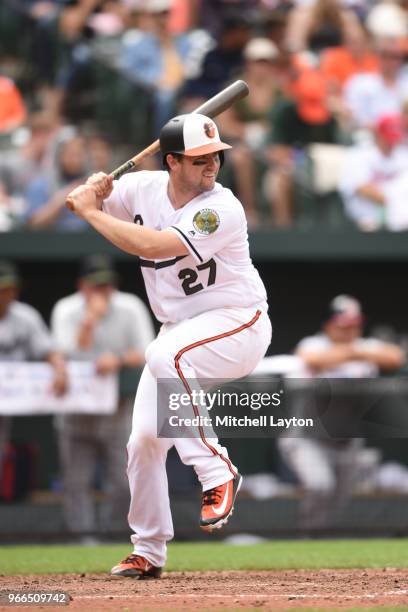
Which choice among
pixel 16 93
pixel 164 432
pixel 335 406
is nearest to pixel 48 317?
pixel 16 93

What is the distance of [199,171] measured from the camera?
5.25 metres

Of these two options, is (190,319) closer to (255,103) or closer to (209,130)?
(209,130)

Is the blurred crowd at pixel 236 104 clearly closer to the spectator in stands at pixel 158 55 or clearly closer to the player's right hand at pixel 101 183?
the spectator in stands at pixel 158 55

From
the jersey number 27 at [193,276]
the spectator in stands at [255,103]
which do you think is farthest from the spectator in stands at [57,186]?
the jersey number 27 at [193,276]

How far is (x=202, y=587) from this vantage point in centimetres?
535

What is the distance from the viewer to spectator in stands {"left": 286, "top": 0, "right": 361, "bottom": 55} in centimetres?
1191

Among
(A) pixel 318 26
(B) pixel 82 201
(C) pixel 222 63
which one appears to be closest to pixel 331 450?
(B) pixel 82 201

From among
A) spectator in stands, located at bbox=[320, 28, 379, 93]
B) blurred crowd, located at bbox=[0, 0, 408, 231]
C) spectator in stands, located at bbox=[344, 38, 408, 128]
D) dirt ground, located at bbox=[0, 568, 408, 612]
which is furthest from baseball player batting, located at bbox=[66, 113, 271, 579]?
spectator in stands, located at bbox=[320, 28, 379, 93]

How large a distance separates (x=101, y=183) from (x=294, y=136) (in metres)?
5.71

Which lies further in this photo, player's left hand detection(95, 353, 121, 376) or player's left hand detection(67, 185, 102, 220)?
player's left hand detection(95, 353, 121, 376)

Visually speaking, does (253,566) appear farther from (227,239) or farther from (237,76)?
(237,76)

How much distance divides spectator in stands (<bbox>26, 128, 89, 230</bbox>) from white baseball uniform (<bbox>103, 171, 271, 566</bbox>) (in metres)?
4.77

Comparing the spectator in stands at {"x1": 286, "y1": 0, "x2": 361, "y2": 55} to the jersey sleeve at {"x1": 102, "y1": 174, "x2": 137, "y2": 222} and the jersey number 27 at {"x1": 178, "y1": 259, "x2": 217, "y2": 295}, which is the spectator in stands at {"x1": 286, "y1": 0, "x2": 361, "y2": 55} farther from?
the jersey number 27 at {"x1": 178, "y1": 259, "x2": 217, "y2": 295}

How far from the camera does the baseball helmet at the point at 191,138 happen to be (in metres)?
5.12
